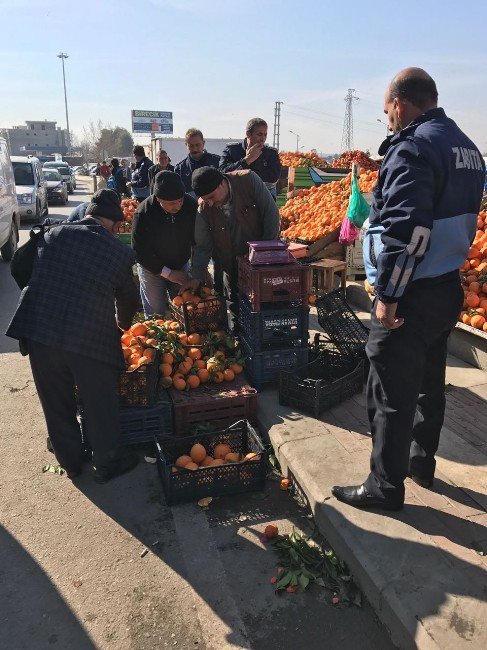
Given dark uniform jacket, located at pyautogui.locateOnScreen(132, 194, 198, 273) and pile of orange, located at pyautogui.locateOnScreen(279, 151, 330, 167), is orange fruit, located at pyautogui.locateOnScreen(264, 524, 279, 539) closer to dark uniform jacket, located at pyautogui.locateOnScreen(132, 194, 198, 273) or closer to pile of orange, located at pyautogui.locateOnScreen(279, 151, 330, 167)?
dark uniform jacket, located at pyautogui.locateOnScreen(132, 194, 198, 273)

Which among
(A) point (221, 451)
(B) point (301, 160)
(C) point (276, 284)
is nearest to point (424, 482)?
(A) point (221, 451)

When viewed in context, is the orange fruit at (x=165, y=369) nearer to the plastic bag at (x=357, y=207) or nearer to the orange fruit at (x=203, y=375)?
the orange fruit at (x=203, y=375)

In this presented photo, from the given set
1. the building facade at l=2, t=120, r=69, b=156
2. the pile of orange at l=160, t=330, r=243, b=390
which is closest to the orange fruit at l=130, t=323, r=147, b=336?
the pile of orange at l=160, t=330, r=243, b=390

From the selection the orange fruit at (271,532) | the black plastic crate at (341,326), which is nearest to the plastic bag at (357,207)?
the black plastic crate at (341,326)

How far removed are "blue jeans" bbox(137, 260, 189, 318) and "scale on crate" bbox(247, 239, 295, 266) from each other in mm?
1371

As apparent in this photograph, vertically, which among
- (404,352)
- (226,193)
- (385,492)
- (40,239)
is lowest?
(385,492)

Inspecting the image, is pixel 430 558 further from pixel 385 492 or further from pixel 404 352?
pixel 404 352

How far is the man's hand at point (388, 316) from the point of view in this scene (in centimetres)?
273

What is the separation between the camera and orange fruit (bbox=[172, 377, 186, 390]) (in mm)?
4473

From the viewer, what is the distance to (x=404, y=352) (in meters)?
2.84

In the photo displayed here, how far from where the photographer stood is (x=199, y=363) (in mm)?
4691

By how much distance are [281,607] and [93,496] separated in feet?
5.52

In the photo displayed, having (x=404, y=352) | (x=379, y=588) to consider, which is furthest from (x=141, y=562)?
(x=404, y=352)

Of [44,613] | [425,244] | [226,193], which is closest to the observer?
[425,244]
